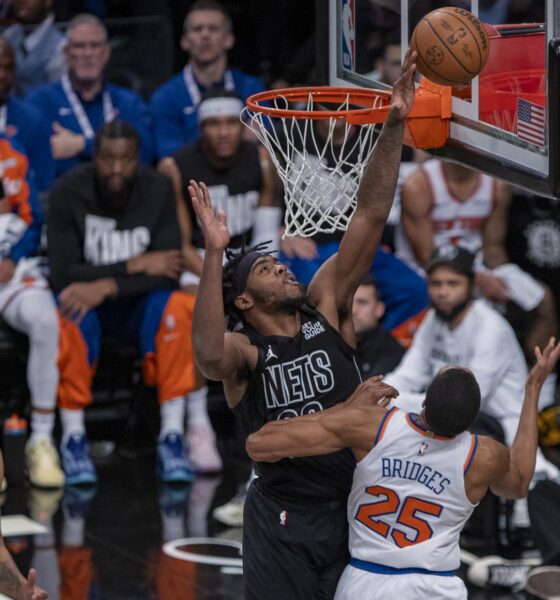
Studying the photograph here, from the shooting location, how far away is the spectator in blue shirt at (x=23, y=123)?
770cm

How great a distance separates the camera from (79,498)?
6.78 metres

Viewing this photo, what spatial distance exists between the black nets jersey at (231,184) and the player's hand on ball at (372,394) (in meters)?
3.76

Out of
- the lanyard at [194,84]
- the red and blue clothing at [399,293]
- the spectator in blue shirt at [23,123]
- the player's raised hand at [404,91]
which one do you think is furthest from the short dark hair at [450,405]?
the lanyard at [194,84]

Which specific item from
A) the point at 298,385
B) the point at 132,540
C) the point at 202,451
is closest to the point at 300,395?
the point at 298,385

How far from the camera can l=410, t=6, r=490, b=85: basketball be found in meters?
4.11

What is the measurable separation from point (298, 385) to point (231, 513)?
2.52 metres

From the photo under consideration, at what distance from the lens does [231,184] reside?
299 inches

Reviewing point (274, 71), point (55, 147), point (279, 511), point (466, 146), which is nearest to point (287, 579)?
point (279, 511)

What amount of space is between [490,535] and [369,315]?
4.55 feet

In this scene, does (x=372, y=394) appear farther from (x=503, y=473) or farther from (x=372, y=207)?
(x=372, y=207)

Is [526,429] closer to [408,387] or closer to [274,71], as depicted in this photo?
[408,387]

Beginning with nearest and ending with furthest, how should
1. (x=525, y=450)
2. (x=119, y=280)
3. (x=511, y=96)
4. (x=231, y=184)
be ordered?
(x=525, y=450) → (x=511, y=96) → (x=119, y=280) → (x=231, y=184)

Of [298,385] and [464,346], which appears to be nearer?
[298,385]

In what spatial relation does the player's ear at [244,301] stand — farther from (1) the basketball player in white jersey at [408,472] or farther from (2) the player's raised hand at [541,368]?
(2) the player's raised hand at [541,368]
